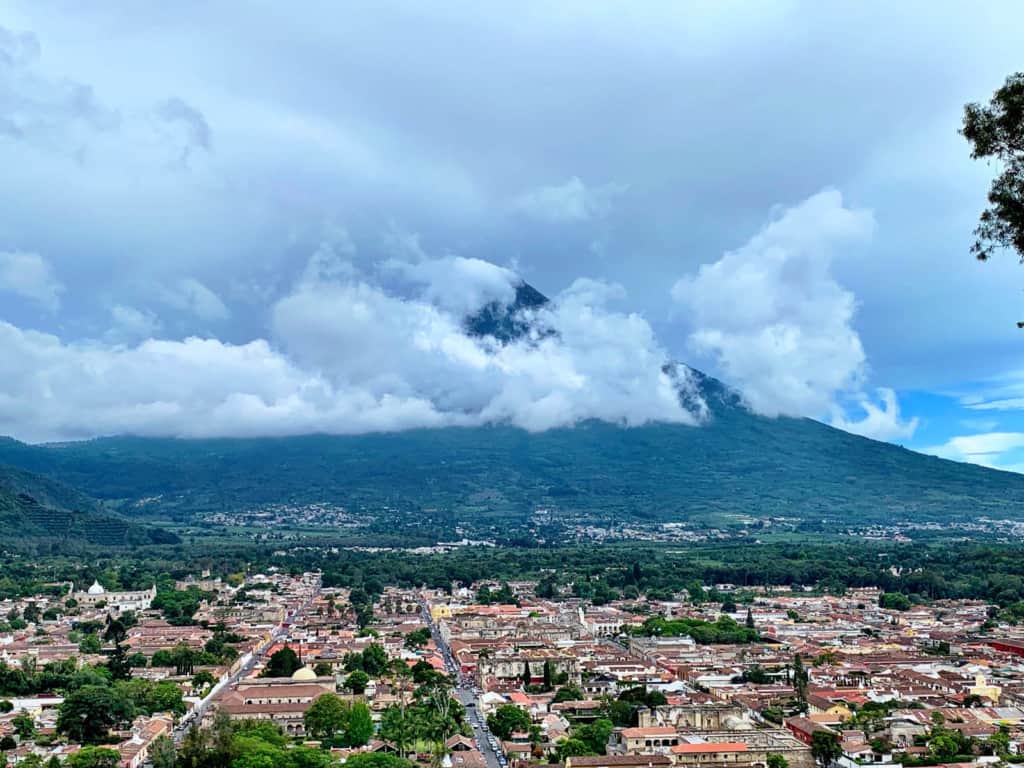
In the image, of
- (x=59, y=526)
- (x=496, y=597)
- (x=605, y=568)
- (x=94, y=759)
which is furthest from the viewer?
(x=59, y=526)

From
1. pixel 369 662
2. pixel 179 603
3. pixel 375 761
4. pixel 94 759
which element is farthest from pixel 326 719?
pixel 179 603

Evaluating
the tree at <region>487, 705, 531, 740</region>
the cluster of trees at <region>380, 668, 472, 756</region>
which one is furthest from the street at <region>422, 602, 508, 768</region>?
the cluster of trees at <region>380, 668, 472, 756</region>

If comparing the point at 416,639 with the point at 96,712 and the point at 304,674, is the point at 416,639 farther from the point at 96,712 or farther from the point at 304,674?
the point at 96,712

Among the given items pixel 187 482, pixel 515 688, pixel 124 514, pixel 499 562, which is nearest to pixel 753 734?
pixel 515 688

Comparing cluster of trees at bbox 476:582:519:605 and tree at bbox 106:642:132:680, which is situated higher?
cluster of trees at bbox 476:582:519:605

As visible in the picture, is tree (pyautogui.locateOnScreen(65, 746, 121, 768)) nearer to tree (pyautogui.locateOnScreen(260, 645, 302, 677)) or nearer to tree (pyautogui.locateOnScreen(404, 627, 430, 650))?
tree (pyautogui.locateOnScreen(260, 645, 302, 677))

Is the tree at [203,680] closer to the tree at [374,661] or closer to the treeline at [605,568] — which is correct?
the tree at [374,661]
